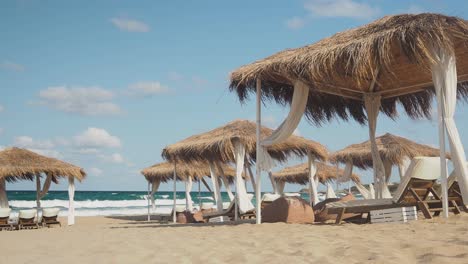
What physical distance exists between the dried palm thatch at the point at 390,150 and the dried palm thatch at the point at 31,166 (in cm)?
808

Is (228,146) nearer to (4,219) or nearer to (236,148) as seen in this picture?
(236,148)

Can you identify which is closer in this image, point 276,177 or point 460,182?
point 460,182

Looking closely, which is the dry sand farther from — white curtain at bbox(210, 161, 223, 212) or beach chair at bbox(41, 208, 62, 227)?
beach chair at bbox(41, 208, 62, 227)

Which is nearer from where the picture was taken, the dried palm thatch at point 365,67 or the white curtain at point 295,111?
the dried palm thatch at point 365,67

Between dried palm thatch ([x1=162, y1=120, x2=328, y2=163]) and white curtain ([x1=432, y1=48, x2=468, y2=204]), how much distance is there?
5457 mm

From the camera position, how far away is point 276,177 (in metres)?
21.2

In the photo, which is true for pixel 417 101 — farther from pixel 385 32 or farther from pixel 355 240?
pixel 355 240

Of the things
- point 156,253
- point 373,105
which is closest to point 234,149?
point 373,105

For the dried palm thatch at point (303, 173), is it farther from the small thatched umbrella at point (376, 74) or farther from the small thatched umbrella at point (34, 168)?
the small thatched umbrella at point (376, 74)

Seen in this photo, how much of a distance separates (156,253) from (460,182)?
338cm

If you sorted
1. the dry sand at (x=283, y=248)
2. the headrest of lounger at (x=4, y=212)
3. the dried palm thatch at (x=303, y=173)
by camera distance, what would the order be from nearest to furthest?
the dry sand at (x=283, y=248) → the headrest of lounger at (x=4, y=212) → the dried palm thatch at (x=303, y=173)

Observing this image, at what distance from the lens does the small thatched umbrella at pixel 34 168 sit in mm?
13656

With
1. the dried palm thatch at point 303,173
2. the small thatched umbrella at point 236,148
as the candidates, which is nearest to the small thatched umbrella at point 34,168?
the small thatched umbrella at point 236,148

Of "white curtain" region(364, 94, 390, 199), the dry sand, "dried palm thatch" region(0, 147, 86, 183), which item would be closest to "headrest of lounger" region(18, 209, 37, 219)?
"dried palm thatch" region(0, 147, 86, 183)
